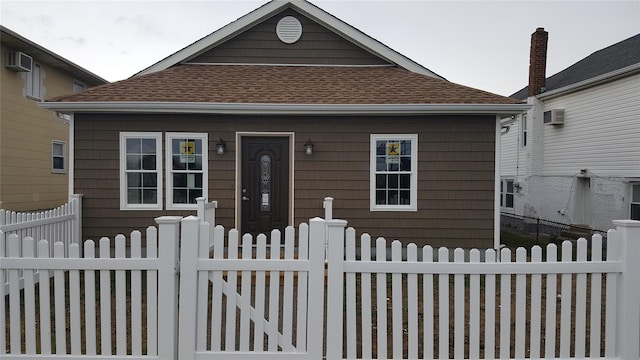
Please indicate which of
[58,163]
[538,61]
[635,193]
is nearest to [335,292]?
[635,193]

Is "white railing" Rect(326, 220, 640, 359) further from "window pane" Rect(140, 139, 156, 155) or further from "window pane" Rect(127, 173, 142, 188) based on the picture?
"window pane" Rect(127, 173, 142, 188)

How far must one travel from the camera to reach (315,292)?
300 cm

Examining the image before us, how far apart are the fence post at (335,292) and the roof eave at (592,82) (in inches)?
461

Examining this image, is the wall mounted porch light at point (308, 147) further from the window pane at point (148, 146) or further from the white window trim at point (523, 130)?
the white window trim at point (523, 130)

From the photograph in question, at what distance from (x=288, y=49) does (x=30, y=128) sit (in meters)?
9.41

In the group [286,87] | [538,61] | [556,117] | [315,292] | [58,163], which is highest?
[538,61]

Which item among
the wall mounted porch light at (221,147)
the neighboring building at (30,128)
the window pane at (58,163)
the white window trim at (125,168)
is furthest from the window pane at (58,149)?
the wall mounted porch light at (221,147)

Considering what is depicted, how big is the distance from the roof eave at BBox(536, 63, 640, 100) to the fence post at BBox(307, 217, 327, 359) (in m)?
11.8

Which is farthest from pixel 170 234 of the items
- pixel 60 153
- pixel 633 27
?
pixel 633 27

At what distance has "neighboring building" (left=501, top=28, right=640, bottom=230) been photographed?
1153 centimetres

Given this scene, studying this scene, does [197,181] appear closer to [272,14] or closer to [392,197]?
[392,197]

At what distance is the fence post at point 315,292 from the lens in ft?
9.84

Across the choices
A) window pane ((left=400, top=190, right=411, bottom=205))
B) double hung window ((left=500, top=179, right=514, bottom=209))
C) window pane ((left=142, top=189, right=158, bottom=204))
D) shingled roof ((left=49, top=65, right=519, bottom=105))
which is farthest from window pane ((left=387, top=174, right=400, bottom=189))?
double hung window ((left=500, top=179, right=514, bottom=209))

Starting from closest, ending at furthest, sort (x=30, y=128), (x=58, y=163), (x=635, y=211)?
(x=635, y=211) < (x=30, y=128) < (x=58, y=163)
